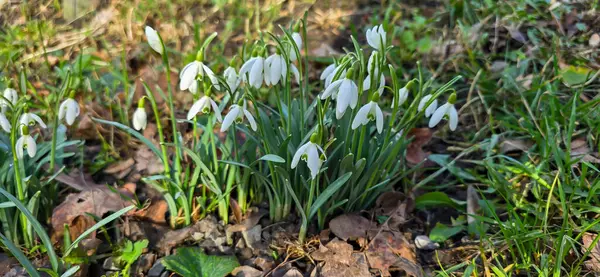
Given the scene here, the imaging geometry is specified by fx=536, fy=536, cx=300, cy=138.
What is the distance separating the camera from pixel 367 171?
5.37 feet

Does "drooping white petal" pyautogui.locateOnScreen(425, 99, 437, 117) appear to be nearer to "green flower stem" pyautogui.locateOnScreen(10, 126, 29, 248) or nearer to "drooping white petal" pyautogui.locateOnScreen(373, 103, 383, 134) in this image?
"drooping white petal" pyautogui.locateOnScreen(373, 103, 383, 134)

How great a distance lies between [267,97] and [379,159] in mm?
898

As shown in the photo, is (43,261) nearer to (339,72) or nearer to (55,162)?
(55,162)

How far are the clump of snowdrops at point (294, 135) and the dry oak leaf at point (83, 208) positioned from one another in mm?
179

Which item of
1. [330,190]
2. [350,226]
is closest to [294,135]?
[330,190]

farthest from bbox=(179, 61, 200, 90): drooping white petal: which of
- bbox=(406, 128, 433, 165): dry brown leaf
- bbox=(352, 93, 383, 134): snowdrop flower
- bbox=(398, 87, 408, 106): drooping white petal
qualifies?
bbox=(406, 128, 433, 165): dry brown leaf

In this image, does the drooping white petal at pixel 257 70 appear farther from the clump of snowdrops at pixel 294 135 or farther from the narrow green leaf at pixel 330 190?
the narrow green leaf at pixel 330 190

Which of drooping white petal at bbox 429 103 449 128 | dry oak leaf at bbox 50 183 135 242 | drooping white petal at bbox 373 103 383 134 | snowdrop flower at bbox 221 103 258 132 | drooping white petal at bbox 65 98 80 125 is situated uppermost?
drooping white petal at bbox 65 98 80 125

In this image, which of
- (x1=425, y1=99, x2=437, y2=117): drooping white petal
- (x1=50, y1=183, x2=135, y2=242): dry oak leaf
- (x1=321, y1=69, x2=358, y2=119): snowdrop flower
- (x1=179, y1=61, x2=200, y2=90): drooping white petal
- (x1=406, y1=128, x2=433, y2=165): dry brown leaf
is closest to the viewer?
(x1=321, y1=69, x2=358, y2=119): snowdrop flower

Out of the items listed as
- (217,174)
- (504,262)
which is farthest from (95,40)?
(504,262)

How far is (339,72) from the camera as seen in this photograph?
1.40m

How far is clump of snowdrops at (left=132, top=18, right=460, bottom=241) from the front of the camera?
56.4 inches

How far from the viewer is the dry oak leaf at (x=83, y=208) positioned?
1681 mm

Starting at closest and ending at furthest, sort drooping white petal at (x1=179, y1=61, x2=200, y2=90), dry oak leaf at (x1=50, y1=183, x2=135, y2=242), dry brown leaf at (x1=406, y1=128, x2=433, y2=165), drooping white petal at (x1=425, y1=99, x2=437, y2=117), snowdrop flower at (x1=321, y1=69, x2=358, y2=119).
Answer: snowdrop flower at (x1=321, y1=69, x2=358, y2=119), drooping white petal at (x1=179, y1=61, x2=200, y2=90), drooping white petal at (x1=425, y1=99, x2=437, y2=117), dry oak leaf at (x1=50, y1=183, x2=135, y2=242), dry brown leaf at (x1=406, y1=128, x2=433, y2=165)
